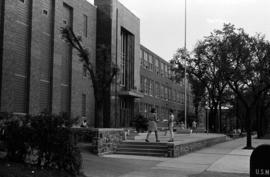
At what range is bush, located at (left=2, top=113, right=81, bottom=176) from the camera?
37.0ft

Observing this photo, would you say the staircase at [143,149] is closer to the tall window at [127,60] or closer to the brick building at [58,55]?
the brick building at [58,55]

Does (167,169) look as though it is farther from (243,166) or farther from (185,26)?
(185,26)

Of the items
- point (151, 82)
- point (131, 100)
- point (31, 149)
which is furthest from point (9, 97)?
point (151, 82)

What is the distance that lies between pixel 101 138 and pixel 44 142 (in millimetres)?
7784

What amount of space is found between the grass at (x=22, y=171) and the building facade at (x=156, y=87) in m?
48.4

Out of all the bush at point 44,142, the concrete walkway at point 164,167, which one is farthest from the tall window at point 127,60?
the bush at point 44,142

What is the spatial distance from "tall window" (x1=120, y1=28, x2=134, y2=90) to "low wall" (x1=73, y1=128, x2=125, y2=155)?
28.6 metres

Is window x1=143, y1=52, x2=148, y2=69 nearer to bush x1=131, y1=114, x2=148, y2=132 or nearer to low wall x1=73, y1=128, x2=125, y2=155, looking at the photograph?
bush x1=131, y1=114, x2=148, y2=132

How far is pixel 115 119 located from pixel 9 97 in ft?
54.7

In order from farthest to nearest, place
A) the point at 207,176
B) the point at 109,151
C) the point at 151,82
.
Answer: the point at 151,82, the point at 109,151, the point at 207,176

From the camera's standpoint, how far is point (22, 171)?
10.2 meters

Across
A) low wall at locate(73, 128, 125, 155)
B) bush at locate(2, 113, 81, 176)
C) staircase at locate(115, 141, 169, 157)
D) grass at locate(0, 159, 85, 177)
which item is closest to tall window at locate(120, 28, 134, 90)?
staircase at locate(115, 141, 169, 157)

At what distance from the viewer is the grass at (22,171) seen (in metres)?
9.74

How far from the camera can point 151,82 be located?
71.5 metres
